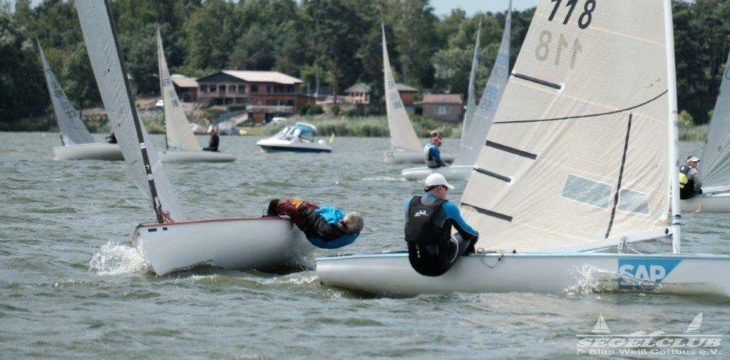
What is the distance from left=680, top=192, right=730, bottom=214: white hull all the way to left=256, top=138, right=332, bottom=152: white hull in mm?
27614

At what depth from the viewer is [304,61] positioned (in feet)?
438

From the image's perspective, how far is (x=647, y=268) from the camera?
1080 cm

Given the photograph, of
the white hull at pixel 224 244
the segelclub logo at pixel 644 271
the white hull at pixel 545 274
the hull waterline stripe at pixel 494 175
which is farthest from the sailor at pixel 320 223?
the segelclub logo at pixel 644 271

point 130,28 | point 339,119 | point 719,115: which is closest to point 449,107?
point 339,119

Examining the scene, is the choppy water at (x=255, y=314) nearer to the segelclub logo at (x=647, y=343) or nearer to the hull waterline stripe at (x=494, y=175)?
the segelclub logo at (x=647, y=343)

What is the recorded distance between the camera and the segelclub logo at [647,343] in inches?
360

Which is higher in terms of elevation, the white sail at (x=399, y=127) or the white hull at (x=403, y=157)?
the white sail at (x=399, y=127)

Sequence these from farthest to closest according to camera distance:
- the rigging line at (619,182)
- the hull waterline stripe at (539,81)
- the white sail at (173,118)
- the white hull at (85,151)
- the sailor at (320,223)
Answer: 1. the white hull at (85,151)
2. the white sail at (173,118)
3. the sailor at (320,223)
4. the hull waterline stripe at (539,81)
5. the rigging line at (619,182)

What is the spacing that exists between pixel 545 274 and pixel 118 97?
4321mm

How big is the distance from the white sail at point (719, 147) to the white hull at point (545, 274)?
421 inches

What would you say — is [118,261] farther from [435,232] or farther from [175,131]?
[175,131]

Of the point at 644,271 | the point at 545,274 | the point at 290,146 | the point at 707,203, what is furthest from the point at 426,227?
the point at 290,146

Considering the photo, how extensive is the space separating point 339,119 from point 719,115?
3029 inches

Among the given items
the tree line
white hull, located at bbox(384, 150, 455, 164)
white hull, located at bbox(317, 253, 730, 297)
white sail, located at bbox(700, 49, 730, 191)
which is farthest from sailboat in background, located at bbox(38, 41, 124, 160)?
the tree line
